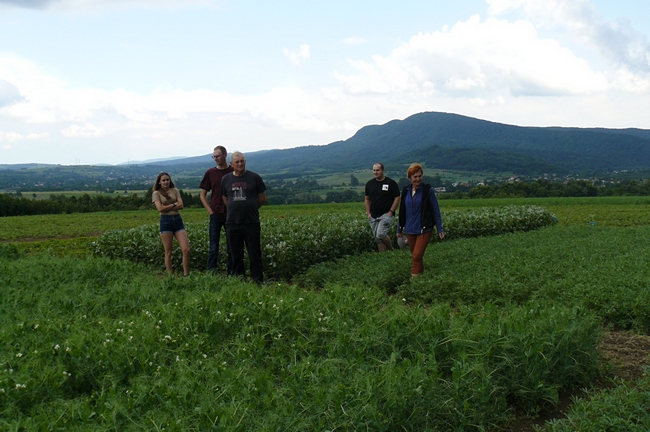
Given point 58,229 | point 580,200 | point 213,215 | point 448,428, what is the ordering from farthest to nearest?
1. point 580,200
2. point 58,229
3. point 213,215
4. point 448,428

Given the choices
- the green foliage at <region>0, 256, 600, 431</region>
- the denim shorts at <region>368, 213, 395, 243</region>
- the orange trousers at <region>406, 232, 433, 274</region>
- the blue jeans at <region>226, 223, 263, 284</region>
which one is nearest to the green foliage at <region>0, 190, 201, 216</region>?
the denim shorts at <region>368, 213, 395, 243</region>

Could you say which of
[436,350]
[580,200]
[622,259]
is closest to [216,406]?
[436,350]

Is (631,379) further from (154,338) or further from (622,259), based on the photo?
(622,259)

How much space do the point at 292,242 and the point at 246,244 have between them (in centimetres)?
219

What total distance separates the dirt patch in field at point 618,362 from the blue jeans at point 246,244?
5.66 metres

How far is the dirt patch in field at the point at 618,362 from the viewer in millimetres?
4426

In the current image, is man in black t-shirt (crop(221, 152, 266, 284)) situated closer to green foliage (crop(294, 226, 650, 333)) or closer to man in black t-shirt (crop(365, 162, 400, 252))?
green foliage (crop(294, 226, 650, 333))

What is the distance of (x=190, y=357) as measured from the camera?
4.98 m

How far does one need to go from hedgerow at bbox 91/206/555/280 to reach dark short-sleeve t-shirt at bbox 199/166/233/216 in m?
1.56

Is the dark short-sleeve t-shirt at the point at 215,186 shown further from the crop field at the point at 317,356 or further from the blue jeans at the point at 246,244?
the crop field at the point at 317,356

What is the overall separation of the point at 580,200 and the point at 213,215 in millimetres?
36036

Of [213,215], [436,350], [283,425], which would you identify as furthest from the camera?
[213,215]

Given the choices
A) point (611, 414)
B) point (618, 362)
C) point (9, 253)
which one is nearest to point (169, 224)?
point (9, 253)

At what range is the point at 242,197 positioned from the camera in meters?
9.45
